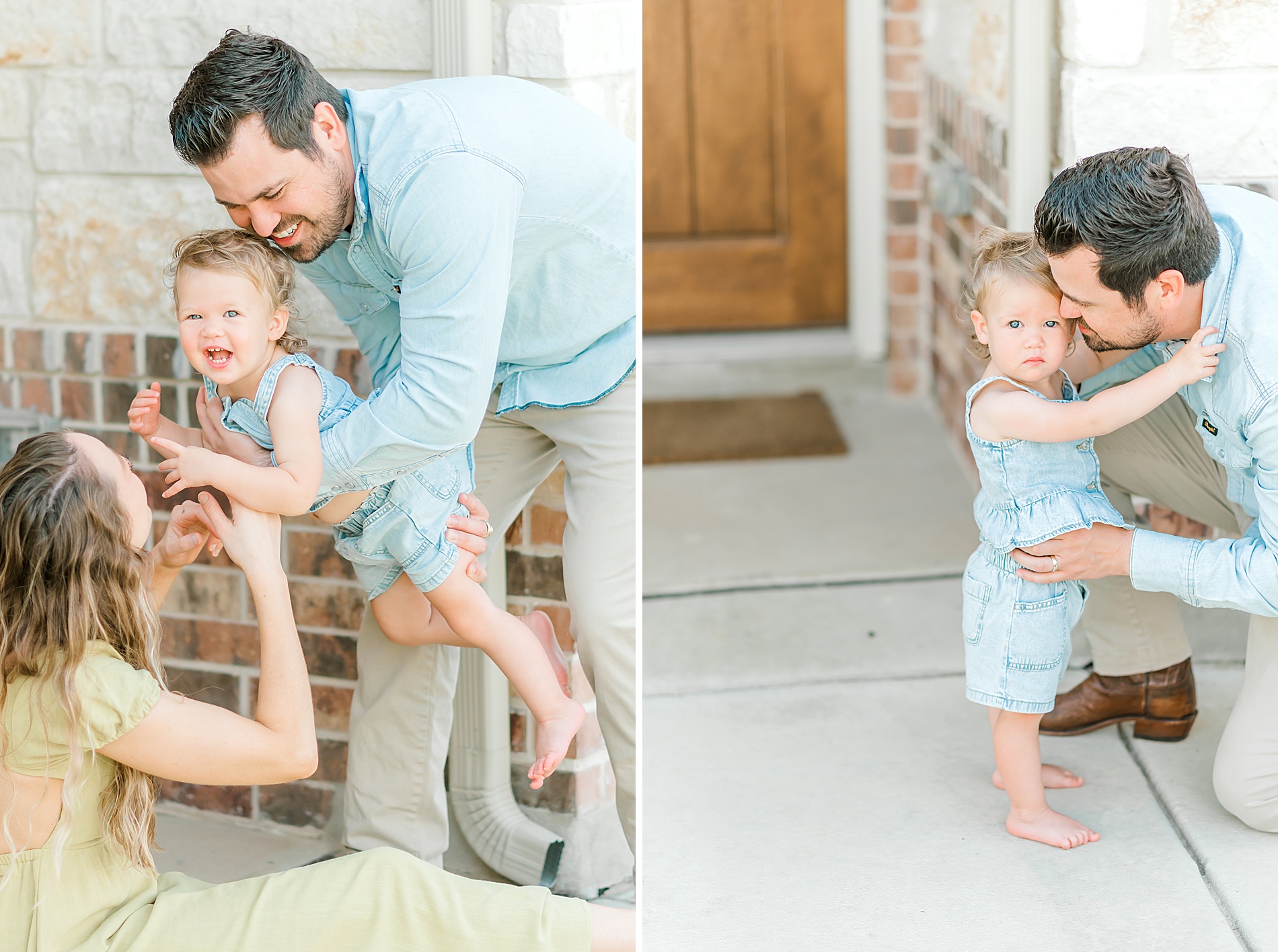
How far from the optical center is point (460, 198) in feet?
6.17

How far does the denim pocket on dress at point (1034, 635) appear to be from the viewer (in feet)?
7.61

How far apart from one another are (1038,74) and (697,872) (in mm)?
1681

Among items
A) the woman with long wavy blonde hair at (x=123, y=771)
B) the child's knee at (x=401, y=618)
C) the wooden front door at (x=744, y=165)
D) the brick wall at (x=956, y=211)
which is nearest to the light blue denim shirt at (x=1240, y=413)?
the brick wall at (x=956, y=211)

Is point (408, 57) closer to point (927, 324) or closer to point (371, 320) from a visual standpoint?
point (371, 320)

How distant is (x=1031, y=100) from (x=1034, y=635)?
1098 mm

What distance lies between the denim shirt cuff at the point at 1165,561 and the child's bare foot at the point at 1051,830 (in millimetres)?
444

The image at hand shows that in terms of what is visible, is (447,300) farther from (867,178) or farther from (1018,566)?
(867,178)

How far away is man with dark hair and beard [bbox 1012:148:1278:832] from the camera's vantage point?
2121 millimetres

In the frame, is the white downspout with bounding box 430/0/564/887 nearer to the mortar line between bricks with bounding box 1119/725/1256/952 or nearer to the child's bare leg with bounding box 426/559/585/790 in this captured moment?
the child's bare leg with bounding box 426/559/585/790

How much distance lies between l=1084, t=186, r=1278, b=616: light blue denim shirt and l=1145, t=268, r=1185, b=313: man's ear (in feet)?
0.18

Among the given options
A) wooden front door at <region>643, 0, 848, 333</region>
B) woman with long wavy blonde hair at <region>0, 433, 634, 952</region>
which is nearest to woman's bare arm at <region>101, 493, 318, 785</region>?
woman with long wavy blonde hair at <region>0, 433, 634, 952</region>

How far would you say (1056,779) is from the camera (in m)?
2.55

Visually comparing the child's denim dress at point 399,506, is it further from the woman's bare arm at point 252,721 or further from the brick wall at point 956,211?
the brick wall at point 956,211

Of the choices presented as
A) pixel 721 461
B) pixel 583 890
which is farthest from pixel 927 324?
pixel 583 890
